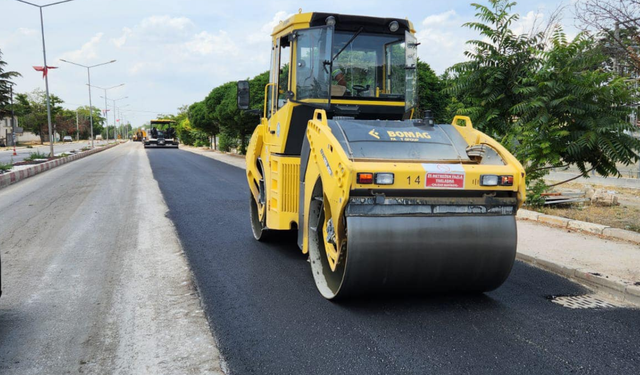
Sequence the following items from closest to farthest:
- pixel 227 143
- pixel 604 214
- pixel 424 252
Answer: pixel 424 252 < pixel 604 214 < pixel 227 143

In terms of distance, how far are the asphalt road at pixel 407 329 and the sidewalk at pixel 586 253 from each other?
0.71 feet

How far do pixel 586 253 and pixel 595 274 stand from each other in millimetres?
1137

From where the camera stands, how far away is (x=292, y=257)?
6.58 m

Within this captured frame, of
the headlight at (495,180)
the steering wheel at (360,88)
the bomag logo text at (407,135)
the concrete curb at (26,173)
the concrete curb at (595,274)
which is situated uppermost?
the steering wheel at (360,88)

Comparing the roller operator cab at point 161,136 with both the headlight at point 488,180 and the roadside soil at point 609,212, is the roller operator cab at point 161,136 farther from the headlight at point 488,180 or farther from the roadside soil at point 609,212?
the headlight at point 488,180

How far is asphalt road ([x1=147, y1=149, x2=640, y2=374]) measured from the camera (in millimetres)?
3518

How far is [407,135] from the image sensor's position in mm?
4918

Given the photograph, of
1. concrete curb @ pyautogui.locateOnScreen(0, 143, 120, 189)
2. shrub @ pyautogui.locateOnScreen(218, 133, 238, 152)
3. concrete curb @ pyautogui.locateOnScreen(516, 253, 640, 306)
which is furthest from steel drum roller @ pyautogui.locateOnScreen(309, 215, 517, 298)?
shrub @ pyautogui.locateOnScreen(218, 133, 238, 152)

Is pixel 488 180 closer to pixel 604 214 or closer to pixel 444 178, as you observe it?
pixel 444 178

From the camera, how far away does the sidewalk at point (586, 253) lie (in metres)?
5.30

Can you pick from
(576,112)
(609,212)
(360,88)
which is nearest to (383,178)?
(360,88)

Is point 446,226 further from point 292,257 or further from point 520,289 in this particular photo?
point 292,257

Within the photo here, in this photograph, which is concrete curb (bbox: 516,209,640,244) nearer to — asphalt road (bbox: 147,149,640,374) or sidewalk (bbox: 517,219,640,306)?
sidewalk (bbox: 517,219,640,306)

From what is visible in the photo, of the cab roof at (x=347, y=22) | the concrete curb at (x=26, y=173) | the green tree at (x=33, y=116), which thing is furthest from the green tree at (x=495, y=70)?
the green tree at (x=33, y=116)
